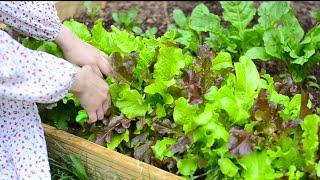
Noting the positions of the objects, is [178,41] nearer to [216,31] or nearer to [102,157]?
[216,31]

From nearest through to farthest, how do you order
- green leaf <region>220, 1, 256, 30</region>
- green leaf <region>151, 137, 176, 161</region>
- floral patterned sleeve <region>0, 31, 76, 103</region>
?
floral patterned sleeve <region>0, 31, 76, 103</region>, green leaf <region>151, 137, 176, 161</region>, green leaf <region>220, 1, 256, 30</region>

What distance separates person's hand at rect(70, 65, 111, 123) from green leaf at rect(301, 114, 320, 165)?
25.0 inches

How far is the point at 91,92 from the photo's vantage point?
7.32ft

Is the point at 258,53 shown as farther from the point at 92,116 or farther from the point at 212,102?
the point at 92,116

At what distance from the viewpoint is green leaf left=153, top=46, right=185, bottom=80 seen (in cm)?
232

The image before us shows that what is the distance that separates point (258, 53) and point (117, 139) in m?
0.60

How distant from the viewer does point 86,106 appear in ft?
7.40

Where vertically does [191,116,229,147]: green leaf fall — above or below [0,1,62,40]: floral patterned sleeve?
below

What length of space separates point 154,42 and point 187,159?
0.50m

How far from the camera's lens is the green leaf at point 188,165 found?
7.00 feet

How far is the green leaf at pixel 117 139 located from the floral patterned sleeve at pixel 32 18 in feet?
1.26

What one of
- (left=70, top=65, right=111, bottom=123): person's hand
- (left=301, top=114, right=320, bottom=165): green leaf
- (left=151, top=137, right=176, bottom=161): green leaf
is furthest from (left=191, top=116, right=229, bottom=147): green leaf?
(left=70, top=65, right=111, bottom=123): person's hand

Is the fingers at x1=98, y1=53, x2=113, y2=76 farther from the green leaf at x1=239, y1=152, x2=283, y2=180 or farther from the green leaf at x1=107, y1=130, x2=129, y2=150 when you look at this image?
the green leaf at x1=239, y1=152, x2=283, y2=180

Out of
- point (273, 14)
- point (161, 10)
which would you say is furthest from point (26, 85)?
point (161, 10)
